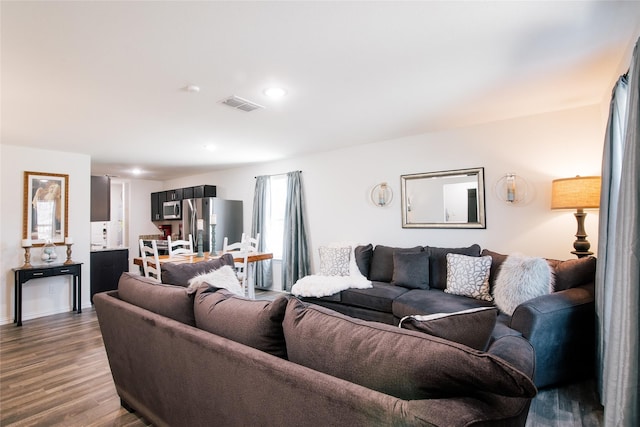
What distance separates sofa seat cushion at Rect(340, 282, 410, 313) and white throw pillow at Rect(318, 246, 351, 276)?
20.9 inches

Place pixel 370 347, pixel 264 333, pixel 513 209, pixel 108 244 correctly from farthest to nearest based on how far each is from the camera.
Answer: pixel 108 244 < pixel 513 209 < pixel 264 333 < pixel 370 347

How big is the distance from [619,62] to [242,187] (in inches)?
217

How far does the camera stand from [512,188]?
137 inches

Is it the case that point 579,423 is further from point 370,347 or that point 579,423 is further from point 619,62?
point 619,62

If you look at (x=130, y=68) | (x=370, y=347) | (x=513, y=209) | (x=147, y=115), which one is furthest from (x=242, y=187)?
(x=370, y=347)

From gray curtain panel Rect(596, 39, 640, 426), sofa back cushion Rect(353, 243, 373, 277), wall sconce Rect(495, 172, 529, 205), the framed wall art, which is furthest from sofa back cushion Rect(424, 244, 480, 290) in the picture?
the framed wall art

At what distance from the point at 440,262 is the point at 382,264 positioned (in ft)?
2.39

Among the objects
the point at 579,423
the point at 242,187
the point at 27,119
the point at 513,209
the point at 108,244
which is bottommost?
the point at 579,423

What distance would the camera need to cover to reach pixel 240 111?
10.2 ft

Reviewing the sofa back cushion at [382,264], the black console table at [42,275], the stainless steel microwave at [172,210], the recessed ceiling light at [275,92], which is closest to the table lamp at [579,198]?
the sofa back cushion at [382,264]

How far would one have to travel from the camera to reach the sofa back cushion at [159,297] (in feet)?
5.81

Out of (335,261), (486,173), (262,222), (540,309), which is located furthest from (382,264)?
(262,222)

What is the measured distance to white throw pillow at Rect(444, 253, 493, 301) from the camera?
10.1 ft

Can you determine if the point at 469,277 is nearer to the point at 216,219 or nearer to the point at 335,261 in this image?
the point at 335,261
